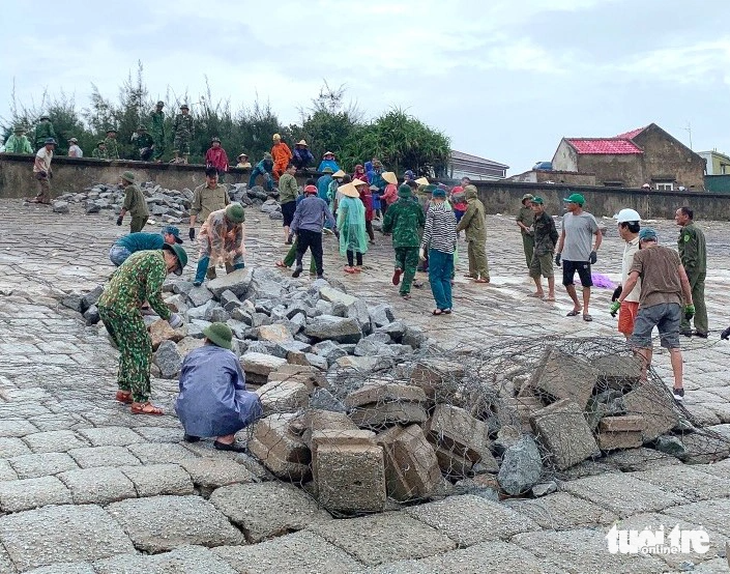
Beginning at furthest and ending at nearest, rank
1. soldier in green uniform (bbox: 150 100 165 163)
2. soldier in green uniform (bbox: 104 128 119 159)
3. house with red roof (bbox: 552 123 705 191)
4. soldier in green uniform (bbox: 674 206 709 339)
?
1. house with red roof (bbox: 552 123 705 191)
2. soldier in green uniform (bbox: 150 100 165 163)
3. soldier in green uniform (bbox: 104 128 119 159)
4. soldier in green uniform (bbox: 674 206 709 339)

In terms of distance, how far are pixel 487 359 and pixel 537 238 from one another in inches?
232

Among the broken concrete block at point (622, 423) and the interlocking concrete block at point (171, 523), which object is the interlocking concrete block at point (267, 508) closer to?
the interlocking concrete block at point (171, 523)

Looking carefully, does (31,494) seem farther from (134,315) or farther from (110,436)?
(134,315)

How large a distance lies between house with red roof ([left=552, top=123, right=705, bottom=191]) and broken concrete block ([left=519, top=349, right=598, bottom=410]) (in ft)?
92.8

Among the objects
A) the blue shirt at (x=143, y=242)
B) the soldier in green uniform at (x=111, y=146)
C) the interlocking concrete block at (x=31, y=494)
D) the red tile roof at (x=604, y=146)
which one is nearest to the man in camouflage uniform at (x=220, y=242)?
the blue shirt at (x=143, y=242)

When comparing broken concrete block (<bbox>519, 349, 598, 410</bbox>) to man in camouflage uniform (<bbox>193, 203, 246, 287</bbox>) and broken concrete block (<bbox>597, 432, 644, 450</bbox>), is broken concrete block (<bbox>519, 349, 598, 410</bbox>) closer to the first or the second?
broken concrete block (<bbox>597, 432, 644, 450</bbox>)

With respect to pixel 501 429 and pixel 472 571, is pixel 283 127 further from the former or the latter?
pixel 472 571

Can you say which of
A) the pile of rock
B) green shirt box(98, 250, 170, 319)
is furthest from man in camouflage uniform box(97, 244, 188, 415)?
the pile of rock

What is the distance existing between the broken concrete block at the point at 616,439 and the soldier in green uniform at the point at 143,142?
62.5 ft

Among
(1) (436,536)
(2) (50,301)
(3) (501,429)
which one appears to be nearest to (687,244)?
(3) (501,429)

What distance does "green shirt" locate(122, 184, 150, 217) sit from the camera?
1337 cm

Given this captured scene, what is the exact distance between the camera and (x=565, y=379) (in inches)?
256

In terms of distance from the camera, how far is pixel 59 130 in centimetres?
2461

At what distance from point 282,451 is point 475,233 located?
9.14 metres
